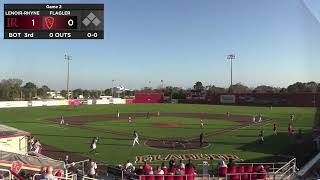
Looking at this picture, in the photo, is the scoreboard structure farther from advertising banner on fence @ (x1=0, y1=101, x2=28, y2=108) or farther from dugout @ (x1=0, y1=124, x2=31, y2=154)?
advertising banner on fence @ (x1=0, y1=101, x2=28, y2=108)

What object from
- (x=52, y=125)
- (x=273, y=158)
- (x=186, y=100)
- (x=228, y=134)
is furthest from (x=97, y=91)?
(x=273, y=158)

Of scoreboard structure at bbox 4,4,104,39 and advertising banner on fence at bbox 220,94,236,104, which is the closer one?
scoreboard structure at bbox 4,4,104,39

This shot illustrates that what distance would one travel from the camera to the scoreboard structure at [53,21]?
53.6 feet

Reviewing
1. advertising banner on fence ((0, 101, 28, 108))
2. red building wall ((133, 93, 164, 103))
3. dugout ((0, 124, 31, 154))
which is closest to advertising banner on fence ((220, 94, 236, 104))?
red building wall ((133, 93, 164, 103))

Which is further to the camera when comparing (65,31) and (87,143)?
(87,143)

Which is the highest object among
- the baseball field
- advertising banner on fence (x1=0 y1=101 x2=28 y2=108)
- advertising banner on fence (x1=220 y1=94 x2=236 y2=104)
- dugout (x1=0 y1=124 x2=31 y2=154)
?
advertising banner on fence (x1=220 y1=94 x2=236 y2=104)

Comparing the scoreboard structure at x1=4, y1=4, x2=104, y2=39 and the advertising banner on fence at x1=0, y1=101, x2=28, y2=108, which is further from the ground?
the scoreboard structure at x1=4, y1=4, x2=104, y2=39

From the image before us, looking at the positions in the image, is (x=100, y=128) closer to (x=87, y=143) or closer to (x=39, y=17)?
(x=87, y=143)

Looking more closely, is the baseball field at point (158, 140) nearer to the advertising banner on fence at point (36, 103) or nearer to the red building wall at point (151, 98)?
the advertising banner on fence at point (36, 103)

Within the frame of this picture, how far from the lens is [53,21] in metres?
16.4

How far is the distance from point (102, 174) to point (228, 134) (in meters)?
22.3

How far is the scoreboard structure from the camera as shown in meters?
16.3

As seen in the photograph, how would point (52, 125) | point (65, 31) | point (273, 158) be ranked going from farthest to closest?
1. point (52, 125)
2. point (273, 158)
3. point (65, 31)

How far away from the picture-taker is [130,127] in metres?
49.9
